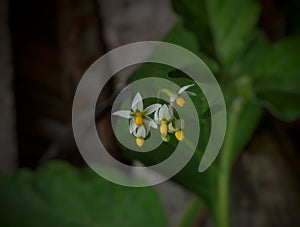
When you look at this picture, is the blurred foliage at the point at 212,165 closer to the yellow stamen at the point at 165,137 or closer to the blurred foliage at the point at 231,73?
the blurred foliage at the point at 231,73

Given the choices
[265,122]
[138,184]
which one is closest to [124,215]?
[138,184]

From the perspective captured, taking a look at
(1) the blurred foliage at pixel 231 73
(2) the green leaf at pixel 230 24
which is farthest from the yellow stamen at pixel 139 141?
(2) the green leaf at pixel 230 24

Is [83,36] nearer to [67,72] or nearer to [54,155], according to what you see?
[67,72]

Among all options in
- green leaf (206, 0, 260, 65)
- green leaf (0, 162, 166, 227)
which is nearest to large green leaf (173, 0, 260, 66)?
green leaf (206, 0, 260, 65)

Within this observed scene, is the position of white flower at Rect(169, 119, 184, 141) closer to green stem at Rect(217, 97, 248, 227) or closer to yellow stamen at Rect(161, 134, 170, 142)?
yellow stamen at Rect(161, 134, 170, 142)

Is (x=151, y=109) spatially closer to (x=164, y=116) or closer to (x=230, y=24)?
(x=164, y=116)
